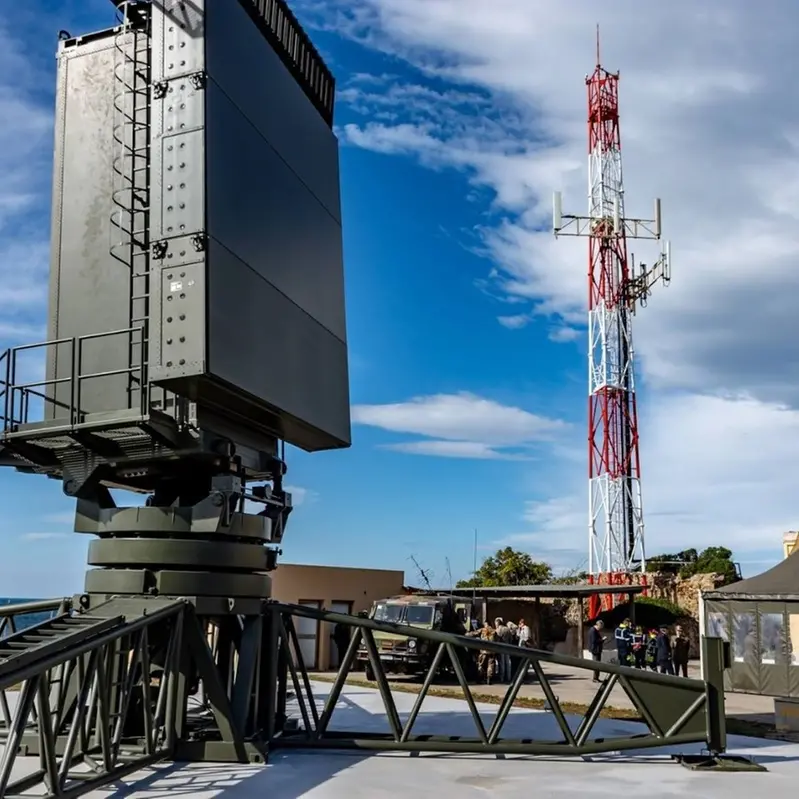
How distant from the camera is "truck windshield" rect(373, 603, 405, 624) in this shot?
22.5 metres

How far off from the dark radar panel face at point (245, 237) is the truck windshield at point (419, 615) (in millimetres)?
11498

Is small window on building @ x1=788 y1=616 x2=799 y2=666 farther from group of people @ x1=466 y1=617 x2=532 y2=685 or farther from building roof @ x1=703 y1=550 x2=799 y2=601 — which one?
group of people @ x1=466 y1=617 x2=532 y2=685

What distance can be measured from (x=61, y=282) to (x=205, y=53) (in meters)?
2.86

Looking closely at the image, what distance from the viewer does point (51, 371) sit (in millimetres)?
9852

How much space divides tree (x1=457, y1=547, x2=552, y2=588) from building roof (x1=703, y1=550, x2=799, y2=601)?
26.3m

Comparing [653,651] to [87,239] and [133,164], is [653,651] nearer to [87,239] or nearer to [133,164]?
[87,239]

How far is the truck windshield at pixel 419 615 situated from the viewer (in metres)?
22.1

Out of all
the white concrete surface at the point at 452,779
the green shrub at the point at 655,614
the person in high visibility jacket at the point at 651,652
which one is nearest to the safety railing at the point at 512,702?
the white concrete surface at the point at 452,779

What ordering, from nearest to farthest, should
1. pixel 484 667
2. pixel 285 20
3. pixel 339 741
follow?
1. pixel 339 741
2. pixel 285 20
3. pixel 484 667

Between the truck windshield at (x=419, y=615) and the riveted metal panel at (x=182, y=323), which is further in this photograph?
the truck windshield at (x=419, y=615)

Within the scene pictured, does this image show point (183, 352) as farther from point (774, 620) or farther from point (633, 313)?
point (633, 313)

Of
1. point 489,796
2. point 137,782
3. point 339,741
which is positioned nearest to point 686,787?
point 489,796

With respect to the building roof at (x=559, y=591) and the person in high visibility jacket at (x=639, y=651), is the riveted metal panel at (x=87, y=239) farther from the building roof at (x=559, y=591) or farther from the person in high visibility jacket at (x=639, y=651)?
the building roof at (x=559, y=591)

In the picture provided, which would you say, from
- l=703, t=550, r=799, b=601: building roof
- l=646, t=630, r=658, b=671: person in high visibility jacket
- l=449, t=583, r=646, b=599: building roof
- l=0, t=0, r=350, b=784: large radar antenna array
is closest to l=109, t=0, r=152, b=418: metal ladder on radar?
l=0, t=0, r=350, b=784: large radar antenna array
